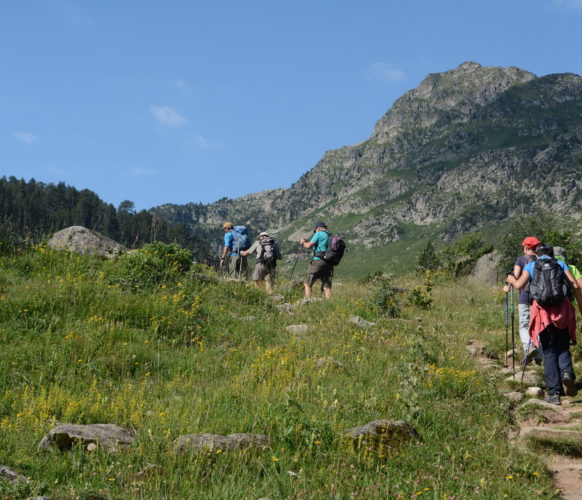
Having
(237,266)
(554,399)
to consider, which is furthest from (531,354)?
(237,266)

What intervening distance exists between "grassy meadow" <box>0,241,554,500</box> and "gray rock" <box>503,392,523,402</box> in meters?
0.29

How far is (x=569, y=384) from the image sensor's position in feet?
25.7

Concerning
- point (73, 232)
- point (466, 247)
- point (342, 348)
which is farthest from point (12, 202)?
point (342, 348)

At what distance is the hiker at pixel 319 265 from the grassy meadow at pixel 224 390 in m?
1.73

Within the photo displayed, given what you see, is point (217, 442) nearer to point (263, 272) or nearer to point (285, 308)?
point (285, 308)

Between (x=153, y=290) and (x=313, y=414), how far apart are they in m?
6.72

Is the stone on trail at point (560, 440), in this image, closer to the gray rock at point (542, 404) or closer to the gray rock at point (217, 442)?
the gray rock at point (542, 404)

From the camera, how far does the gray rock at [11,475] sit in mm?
3801

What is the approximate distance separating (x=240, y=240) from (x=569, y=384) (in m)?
10.7

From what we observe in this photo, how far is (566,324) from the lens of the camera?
780 cm

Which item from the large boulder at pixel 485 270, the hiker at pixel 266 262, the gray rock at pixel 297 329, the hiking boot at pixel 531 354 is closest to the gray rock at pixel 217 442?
the gray rock at pixel 297 329

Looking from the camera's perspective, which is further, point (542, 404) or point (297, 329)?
point (297, 329)

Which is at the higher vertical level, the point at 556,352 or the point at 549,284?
the point at 549,284

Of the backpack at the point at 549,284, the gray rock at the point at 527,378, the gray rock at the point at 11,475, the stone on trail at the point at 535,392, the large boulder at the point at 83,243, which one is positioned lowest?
the gray rock at the point at 11,475
